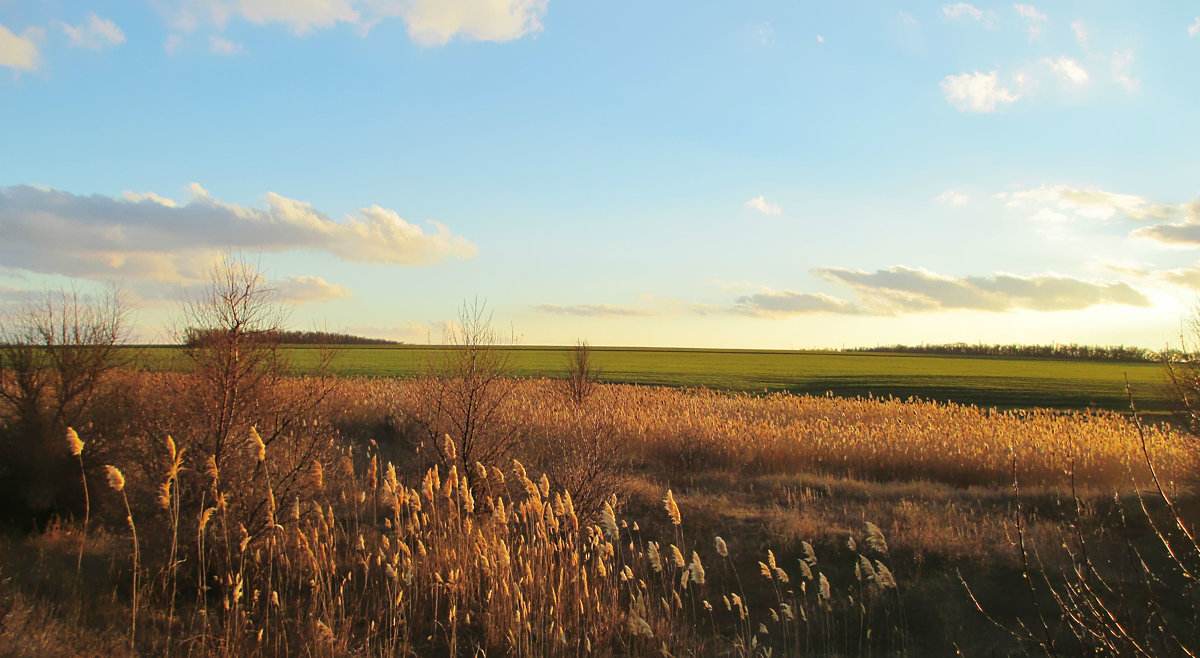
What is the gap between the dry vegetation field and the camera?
22.1 feet

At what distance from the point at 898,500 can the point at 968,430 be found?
6.76 m

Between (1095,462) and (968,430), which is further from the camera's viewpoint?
(968,430)

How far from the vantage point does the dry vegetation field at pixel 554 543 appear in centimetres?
674

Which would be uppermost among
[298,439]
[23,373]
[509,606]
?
[23,373]

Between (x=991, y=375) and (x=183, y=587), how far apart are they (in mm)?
54836

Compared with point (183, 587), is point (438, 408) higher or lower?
higher

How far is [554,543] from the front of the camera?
866 centimetres

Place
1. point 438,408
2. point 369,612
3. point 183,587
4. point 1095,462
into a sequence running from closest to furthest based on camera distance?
point 369,612 < point 183,587 < point 438,408 < point 1095,462

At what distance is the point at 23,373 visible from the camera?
11453 mm

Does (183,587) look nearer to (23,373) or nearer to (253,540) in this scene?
(253,540)

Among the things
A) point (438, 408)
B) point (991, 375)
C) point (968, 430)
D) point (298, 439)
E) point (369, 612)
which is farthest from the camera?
point (991, 375)

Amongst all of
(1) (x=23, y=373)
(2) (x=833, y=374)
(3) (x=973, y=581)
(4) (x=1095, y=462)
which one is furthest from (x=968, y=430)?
(2) (x=833, y=374)

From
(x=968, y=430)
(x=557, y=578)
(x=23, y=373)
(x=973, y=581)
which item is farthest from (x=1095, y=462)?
(x=23, y=373)

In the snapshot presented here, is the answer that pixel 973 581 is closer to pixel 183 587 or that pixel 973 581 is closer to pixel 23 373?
pixel 183 587
